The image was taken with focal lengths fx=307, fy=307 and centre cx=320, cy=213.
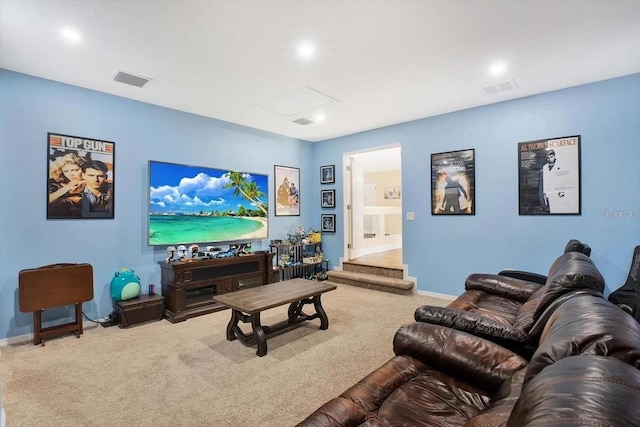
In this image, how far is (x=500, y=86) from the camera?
11.9 ft

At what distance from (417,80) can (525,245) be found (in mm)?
2549

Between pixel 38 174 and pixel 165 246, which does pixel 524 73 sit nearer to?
pixel 165 246

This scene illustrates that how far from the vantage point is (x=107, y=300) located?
147 inches

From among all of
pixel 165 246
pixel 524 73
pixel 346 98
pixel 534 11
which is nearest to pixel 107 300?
pixel 165 246

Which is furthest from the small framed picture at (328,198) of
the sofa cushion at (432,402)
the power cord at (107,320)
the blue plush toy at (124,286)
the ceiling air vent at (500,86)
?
the sofa cushion at (432,402)

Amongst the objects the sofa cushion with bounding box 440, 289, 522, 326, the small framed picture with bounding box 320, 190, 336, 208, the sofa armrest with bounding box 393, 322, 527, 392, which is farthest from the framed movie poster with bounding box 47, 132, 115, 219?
the sofa cushion with bounding box 440, 289, 522, 326

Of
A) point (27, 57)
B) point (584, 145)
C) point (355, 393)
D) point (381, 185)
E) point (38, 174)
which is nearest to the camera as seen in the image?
point (355, 393)

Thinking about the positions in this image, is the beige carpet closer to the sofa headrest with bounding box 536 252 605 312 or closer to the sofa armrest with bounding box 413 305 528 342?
the sofa armrest with bounding box 413 305 528 342

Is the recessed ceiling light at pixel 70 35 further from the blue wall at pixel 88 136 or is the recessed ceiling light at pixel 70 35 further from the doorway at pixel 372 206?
the doorway at pixel 372 206

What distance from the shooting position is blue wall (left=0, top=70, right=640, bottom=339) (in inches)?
126

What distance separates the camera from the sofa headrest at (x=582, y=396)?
571 millimetres

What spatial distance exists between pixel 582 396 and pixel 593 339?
1.39 ft

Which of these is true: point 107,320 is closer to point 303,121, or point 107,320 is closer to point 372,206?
point 303,121

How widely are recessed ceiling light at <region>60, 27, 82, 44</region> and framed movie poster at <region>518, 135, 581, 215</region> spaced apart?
4.89 meters
